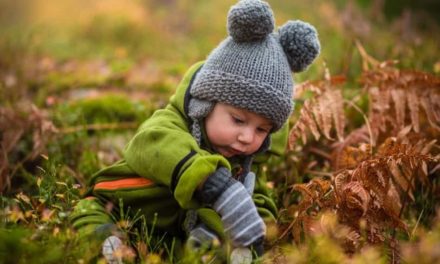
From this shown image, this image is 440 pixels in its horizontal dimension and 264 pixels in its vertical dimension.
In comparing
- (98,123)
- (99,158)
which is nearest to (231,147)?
(99,158)

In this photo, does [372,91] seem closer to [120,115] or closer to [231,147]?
[231,147]

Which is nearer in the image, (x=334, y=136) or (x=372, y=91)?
(x=372, y=91)

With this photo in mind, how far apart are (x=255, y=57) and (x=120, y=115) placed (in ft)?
7.47

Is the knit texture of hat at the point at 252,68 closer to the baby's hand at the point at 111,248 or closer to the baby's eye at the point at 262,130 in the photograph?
the baby's eye at the point at 262,130

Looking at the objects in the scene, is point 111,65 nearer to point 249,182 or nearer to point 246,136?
point 249,182

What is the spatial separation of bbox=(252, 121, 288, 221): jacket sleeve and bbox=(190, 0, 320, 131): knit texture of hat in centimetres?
33

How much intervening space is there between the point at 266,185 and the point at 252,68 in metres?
0.81

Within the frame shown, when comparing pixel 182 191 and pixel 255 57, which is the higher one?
pixel 255 57

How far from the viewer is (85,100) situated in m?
4.70

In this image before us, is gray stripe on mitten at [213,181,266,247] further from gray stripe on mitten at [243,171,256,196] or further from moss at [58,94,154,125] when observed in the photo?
moss at [58,94,154,125]

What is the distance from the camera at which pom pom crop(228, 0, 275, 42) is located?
248 centimetres

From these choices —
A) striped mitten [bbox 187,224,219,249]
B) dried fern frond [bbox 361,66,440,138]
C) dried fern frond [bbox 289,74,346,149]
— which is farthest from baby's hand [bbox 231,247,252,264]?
dried fern frond [bbox 361,66,440,138]

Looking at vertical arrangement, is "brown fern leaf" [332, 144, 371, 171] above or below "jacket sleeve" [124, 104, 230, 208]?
below

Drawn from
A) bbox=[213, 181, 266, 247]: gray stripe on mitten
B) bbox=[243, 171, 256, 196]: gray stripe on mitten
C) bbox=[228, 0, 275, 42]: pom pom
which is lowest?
bbox=[243, 171, 256, 196]: gray stripe on mitten
